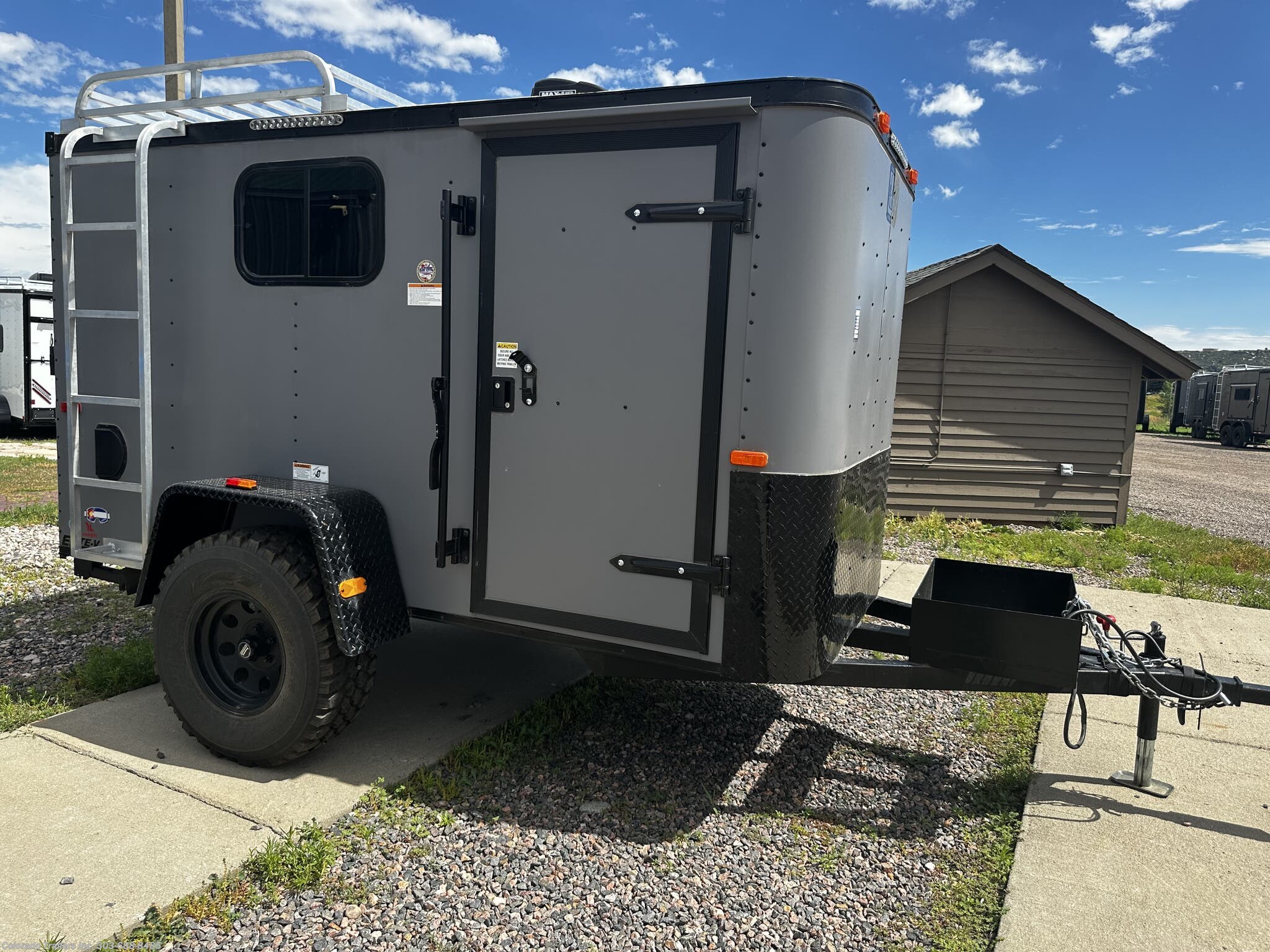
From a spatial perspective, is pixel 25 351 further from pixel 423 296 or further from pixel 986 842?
pixel 986 842

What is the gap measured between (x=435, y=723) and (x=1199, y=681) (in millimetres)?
3209

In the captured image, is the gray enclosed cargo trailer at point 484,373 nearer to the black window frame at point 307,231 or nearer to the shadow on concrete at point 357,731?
the black window frame at point 307,231

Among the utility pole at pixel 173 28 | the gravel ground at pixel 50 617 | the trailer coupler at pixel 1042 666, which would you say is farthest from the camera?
the utility pole at pixel 173 28

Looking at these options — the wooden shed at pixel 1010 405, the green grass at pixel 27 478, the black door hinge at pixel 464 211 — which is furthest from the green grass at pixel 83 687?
the wooden shed at pixel 1010 405

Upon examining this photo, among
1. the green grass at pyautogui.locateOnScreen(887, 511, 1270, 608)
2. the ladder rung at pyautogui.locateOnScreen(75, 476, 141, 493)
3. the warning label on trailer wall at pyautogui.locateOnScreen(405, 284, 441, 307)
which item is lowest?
the green grass at pyautogui.locateOnScreen(887, 511, 1270, 608)

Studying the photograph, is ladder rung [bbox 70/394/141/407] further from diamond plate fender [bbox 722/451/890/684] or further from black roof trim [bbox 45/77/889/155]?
diamond plate fender [bbox 722/451/890/684]

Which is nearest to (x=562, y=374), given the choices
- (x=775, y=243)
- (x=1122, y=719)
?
(x=775, y=243)

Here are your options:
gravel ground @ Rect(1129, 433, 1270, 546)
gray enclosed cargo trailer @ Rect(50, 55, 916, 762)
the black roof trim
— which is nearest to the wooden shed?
gravel ground @ Rect(1129, 433, 1270, 546)

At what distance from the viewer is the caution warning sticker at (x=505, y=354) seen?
11.7 feet

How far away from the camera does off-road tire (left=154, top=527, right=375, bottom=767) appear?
3572 mm

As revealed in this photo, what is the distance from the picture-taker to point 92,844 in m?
A: 3.09

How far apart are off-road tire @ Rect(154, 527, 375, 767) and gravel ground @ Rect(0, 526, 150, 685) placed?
4.47ft

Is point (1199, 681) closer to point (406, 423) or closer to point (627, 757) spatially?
point (627, 757)

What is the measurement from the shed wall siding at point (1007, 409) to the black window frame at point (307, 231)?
847cm
